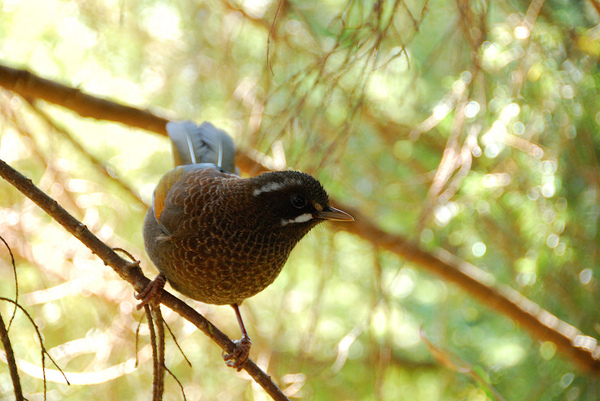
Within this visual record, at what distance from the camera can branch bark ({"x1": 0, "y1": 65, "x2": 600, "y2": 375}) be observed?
3.23 meters

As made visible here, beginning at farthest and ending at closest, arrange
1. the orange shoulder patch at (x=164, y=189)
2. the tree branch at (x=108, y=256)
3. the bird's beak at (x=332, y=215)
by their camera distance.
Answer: the orange shoulder patch at (x=164, y=189) → the bird's beak at (x=332, y=215) → the tree branch at (x=108, y=256)

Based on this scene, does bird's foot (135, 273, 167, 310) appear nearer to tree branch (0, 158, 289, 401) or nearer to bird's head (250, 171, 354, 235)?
tree branch (0, 158, 289, 401)

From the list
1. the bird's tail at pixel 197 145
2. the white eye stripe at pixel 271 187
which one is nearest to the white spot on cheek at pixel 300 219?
the white eye stripe at pixel 271 187

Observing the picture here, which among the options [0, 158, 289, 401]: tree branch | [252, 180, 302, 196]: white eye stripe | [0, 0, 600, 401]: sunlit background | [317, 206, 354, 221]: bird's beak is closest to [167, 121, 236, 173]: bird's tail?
[0, 0, 600, 401]: sunlit background

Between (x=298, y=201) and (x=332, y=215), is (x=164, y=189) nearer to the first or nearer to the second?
(x=298, y=201)

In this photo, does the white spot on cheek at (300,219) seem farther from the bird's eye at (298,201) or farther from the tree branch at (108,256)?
the tree branch at (108,256)

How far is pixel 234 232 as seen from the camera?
2.32 m

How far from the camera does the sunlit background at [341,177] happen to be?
10.6 feet

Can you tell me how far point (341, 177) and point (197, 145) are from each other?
1.41 meters

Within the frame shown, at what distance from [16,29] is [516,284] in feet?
13.4

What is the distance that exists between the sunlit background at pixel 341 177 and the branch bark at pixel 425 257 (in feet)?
0.40

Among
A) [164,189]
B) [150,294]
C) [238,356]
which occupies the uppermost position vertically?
[164,189]

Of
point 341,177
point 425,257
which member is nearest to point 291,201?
point 425,257

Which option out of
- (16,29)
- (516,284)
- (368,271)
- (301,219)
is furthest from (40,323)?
(516,284)
